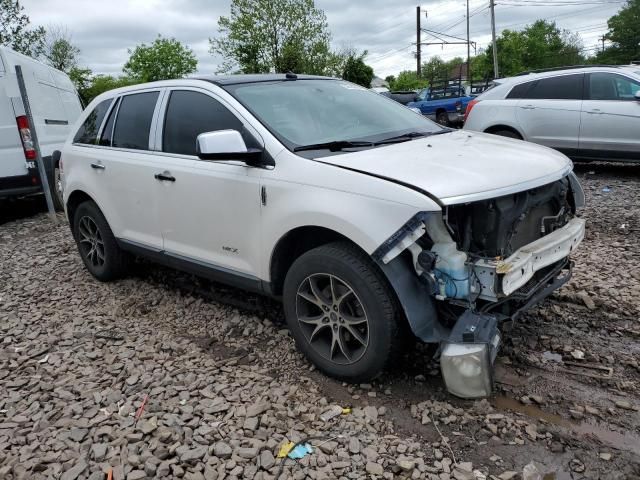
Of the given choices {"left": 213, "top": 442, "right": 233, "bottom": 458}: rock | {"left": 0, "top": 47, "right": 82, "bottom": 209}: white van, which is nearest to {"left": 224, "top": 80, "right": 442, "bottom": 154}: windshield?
{"left": 213, "top": 442, "right": 233, "bottom": 458}: rock

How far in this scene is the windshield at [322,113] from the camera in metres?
3.51

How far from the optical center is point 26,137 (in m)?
7.63

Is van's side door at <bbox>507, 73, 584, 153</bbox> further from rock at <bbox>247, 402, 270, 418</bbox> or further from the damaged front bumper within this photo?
rock at <bbox>247, 402, 270, 418</bbox>

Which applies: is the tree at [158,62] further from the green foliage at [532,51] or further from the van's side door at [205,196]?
the van's side door at [205,196]

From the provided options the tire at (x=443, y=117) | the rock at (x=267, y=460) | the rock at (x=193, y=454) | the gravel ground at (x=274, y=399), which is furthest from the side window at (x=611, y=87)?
the tire at (x=443, y=117)

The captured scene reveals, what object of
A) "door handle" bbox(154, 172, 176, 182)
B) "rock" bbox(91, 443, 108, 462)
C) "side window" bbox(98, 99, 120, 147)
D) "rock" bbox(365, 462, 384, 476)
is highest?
"side window" bbox(98, 99, 120, 147)

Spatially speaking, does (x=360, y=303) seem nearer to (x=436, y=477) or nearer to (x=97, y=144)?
(x=436, y=477)

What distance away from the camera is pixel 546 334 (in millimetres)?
3656

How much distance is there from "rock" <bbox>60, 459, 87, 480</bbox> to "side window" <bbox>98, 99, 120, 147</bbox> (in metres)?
2.95

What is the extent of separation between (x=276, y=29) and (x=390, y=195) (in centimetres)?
3259

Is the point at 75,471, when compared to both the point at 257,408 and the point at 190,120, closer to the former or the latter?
the point at 257,408

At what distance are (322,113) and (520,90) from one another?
647 cm

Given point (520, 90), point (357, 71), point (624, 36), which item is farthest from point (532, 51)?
point (520, 90)

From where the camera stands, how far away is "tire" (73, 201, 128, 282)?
493 cm
